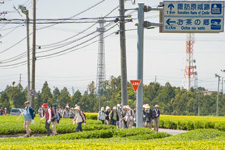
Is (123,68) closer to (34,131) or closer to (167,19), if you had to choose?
(167,19)

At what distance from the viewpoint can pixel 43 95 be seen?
83.9m

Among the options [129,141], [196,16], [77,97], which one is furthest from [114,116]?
[77,97]

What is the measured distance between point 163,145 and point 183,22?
9675 millimetres

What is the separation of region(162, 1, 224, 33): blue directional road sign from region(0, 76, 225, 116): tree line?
170 ft

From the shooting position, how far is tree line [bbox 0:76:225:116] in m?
71.8

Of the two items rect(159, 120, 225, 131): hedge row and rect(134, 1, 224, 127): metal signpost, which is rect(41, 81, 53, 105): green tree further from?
rect(134, 1, 224, 127): metal signpost

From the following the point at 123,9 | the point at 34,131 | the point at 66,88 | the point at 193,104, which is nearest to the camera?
the point at 123,9

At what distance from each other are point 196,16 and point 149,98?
58634 millimetres

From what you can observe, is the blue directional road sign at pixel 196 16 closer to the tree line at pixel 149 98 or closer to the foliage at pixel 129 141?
the foliage at pixel 129 141

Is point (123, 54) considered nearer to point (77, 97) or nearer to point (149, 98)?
point (149, 98)

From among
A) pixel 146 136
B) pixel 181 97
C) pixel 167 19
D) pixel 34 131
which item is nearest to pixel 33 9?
pixel 34 131

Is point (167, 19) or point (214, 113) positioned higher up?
point (167, 19)

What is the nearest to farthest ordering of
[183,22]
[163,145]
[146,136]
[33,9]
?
[163,145], [146,136], [183,22], [33,9]

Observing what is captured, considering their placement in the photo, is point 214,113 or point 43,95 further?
point 43,95
